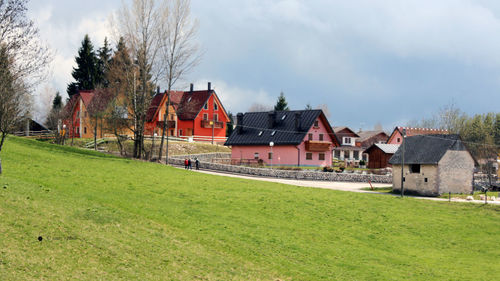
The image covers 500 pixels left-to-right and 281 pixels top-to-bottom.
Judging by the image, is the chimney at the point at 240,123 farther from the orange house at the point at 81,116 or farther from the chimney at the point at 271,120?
the orange house at the point at 81,116

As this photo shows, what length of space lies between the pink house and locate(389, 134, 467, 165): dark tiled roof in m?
21.2

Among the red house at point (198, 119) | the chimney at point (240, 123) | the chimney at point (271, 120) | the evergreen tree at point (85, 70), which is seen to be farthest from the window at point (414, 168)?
the evergreen tree at point (85, 70)

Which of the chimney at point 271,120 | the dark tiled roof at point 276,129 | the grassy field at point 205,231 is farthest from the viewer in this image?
the chimney at point 271,120

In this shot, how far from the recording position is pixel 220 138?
94500mm

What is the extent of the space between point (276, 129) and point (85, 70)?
4037 cm

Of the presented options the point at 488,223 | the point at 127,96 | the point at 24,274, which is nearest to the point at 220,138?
the point at 127,96

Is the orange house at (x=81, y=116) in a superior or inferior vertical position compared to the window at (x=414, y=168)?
superior

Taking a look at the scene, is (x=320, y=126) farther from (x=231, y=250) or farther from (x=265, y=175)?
(x=231, y=250)

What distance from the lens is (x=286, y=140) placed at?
2955 inches

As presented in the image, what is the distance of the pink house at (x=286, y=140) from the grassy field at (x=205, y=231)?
37307 millimetres

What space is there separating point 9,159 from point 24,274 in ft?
66.9

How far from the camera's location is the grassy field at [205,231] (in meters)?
15.0

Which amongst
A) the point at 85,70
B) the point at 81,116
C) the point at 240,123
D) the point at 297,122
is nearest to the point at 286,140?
the point at 297,122

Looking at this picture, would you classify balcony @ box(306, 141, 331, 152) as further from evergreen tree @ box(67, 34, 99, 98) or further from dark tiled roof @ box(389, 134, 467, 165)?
evergreen tree @ box(67, 34, 99, 98)
